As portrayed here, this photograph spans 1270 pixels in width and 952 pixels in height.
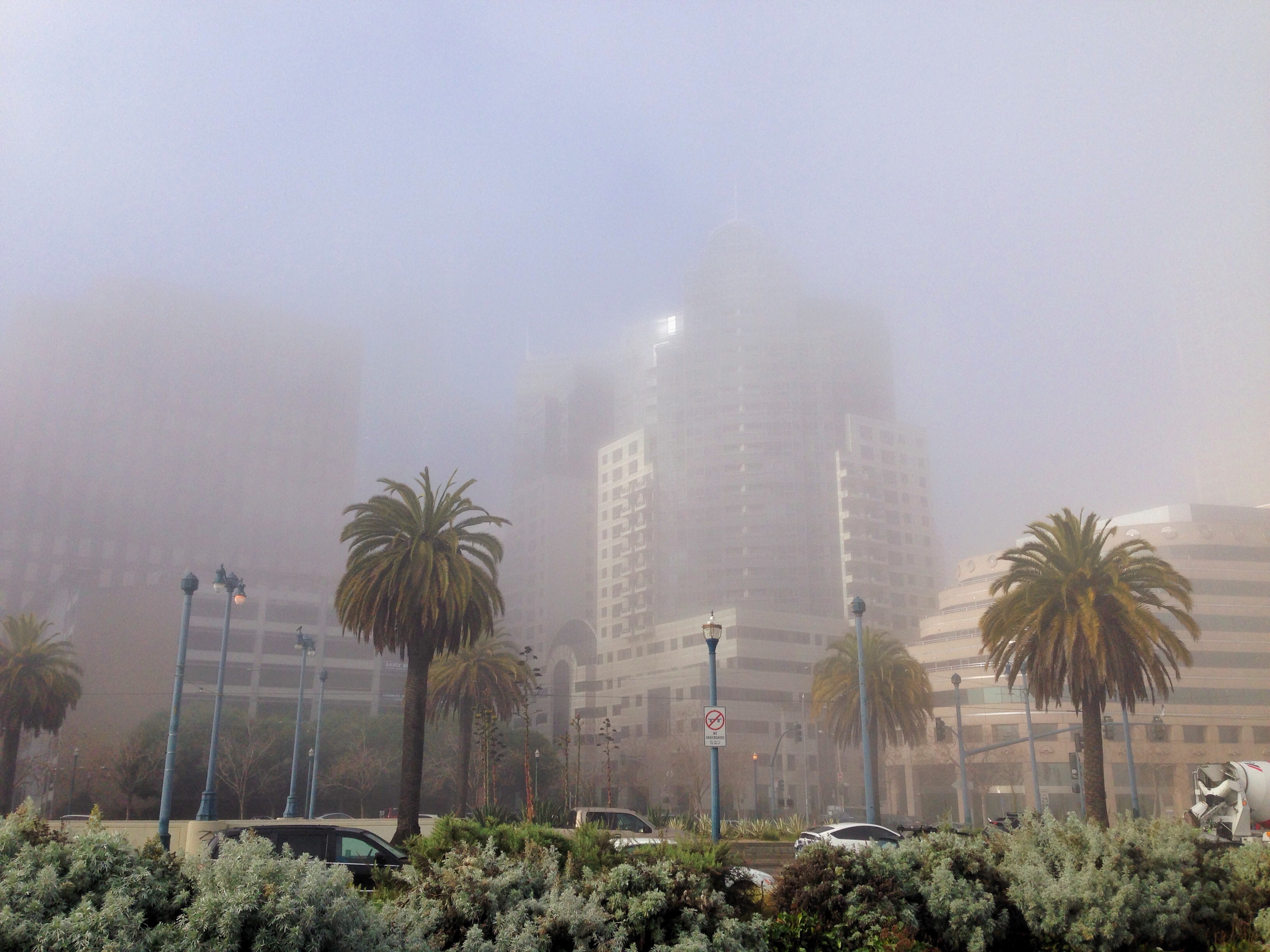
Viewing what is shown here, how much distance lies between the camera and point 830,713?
7125 centimetres

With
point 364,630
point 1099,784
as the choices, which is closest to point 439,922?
point 364,630

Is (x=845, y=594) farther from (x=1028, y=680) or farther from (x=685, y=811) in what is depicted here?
(x=1028, y=680)

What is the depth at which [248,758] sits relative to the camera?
84.0m

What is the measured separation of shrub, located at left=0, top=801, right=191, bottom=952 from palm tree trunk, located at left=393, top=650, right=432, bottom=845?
90.3 feet

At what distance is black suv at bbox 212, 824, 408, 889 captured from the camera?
2077 cm

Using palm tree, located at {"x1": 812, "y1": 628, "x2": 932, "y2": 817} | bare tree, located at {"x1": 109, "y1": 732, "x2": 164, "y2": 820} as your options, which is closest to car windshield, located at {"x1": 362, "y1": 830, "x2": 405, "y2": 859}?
palm tree, located at {"x1": 812, "y1": 628, "x2": 932, "y2": 817}

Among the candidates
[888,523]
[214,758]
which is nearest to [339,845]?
[214,758]

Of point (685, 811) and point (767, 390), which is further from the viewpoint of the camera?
point (767, 390)

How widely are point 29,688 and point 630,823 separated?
4470 cm

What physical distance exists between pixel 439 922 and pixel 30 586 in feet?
543

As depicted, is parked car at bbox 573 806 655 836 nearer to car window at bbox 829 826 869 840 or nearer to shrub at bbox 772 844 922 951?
car window at bbox 829 826 869 840

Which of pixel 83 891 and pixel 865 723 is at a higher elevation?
pixel 865 723

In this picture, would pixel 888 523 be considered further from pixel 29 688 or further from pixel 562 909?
pixel 562 909

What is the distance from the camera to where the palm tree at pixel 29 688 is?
59844mm
